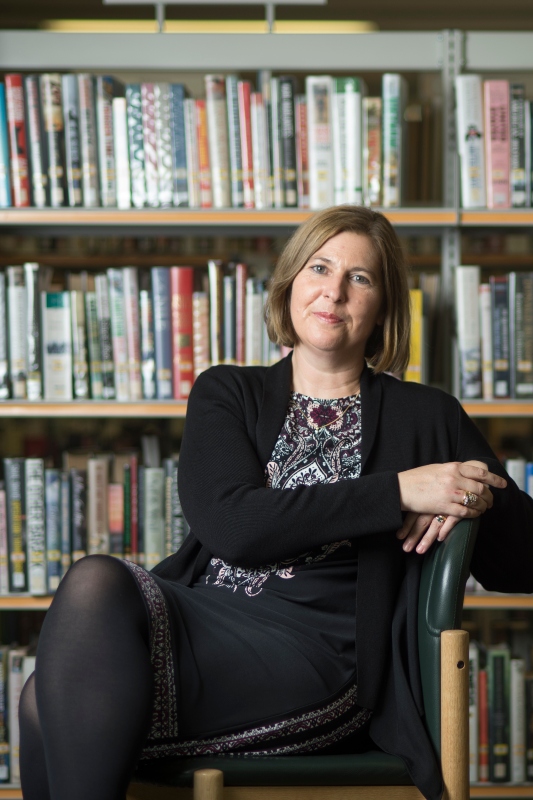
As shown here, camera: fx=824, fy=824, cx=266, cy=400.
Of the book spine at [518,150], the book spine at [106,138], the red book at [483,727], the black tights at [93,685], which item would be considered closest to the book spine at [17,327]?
the book spine at [106,138]

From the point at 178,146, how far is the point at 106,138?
0.18 metres

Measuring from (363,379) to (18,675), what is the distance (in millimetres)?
1227

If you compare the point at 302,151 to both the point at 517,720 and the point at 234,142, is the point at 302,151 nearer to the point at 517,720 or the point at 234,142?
the point at 234,142

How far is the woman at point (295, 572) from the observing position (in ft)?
3.43

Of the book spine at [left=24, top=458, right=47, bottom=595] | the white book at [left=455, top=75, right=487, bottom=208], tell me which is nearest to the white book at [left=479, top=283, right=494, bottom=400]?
the white book at [left=455, top=75, right=487, bottom=208]

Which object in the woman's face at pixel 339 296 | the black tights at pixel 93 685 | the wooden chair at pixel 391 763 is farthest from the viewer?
the woman's face at pixel 339 296

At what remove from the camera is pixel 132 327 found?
79.4 inches

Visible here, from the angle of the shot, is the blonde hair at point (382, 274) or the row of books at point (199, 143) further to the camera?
the row of books at point (199, 143)

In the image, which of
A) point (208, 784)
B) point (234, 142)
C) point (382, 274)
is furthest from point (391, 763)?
point (234, 142)

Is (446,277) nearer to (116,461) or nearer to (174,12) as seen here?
(116,461)

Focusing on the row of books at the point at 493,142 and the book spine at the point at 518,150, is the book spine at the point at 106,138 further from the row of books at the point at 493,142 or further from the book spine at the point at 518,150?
the book spine at the point at 518,150

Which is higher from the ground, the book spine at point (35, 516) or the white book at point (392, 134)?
the white book at point (392, 134)

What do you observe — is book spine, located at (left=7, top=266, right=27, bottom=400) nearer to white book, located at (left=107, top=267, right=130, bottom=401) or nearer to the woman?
Result: white book, located at (left=107, top=267, right=130, bottom=401)

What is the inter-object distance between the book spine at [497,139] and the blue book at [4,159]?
1.16m
